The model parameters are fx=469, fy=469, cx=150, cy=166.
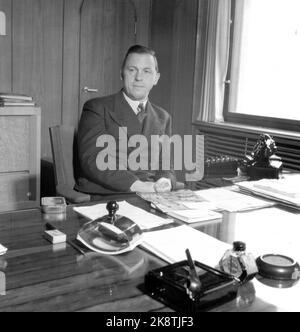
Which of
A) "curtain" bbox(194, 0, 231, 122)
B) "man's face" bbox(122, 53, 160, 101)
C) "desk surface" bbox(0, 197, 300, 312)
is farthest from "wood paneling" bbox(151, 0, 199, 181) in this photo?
"desk surface" bbox(0, 197, 300, 312)

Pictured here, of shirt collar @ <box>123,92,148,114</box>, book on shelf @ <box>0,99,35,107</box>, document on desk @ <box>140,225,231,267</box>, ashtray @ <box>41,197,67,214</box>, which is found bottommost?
document on desk @ <box>140,225,231,267</box>

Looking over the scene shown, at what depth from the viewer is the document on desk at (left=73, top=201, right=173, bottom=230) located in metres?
1.61

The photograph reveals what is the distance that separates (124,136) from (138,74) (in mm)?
369

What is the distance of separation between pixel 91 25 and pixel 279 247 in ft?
12.9

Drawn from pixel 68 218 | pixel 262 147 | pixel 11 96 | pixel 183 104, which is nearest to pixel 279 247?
pixel 68 218

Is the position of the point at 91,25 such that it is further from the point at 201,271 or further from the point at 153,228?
the point at 201,271

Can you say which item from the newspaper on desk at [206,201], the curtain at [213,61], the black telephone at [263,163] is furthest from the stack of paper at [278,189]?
the curtain at [213,61]

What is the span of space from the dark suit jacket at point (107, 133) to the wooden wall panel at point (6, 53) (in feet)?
6.64

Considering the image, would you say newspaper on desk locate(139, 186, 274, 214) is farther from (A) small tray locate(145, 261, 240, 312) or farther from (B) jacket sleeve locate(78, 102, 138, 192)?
(A) small tray locate(145, 261, 240, 312)

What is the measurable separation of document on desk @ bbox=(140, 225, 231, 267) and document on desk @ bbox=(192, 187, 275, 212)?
327 mm

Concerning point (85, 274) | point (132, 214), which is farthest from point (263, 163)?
point (85, 274)

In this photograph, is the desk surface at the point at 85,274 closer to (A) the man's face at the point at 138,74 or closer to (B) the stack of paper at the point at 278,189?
(B) the stack of paper at the point at 278,189

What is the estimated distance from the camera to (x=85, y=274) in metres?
1.17

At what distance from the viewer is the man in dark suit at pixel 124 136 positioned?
2.53 meters
